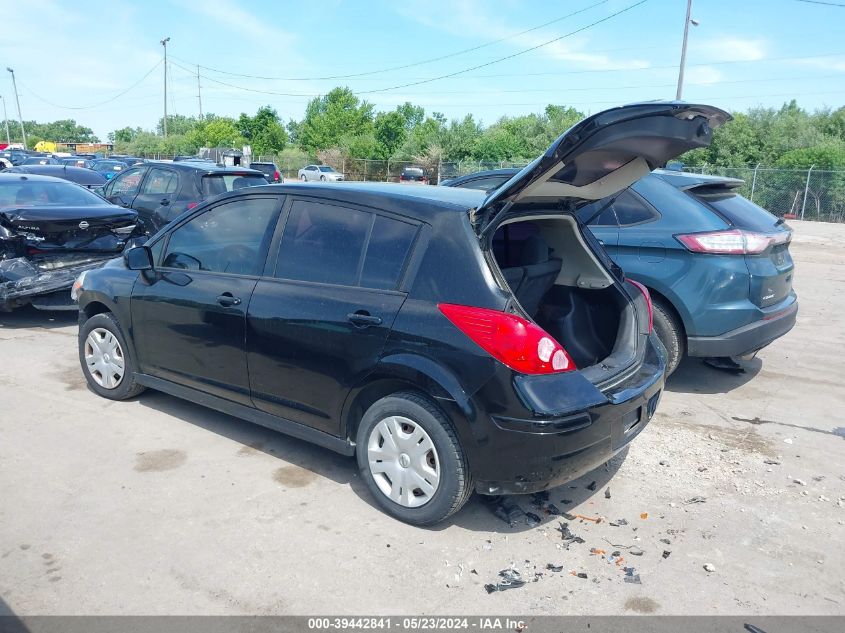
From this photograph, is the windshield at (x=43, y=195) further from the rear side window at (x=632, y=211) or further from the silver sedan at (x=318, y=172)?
the silver sedan at (x=318, y=172)

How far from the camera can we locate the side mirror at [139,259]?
476cm

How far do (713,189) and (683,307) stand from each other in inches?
43.4

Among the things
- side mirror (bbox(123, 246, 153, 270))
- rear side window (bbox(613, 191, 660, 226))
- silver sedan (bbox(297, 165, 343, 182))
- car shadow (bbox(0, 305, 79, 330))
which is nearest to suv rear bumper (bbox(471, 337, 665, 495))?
rear side window (bbox(613, 191, 660, 226))

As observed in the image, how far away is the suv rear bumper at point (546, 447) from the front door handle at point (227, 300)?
1.83m

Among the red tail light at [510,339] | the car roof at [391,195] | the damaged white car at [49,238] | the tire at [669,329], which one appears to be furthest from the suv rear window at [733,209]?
the damaged white car at [49,238]

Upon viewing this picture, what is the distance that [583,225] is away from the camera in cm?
433

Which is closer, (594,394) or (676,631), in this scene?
(676,631)

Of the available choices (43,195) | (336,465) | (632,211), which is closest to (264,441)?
(336,465)

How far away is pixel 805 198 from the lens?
27.6 m

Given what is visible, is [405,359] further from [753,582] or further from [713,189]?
[713,189]

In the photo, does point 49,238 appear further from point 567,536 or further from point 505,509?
point 567,536

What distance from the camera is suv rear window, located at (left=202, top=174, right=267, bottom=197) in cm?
1012

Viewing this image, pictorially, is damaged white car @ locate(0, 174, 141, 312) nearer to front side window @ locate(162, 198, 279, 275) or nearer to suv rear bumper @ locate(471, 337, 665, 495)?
front side window @ locate(162, 198, 279, 275)

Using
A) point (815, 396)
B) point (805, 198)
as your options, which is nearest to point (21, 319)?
point (815, 396)
